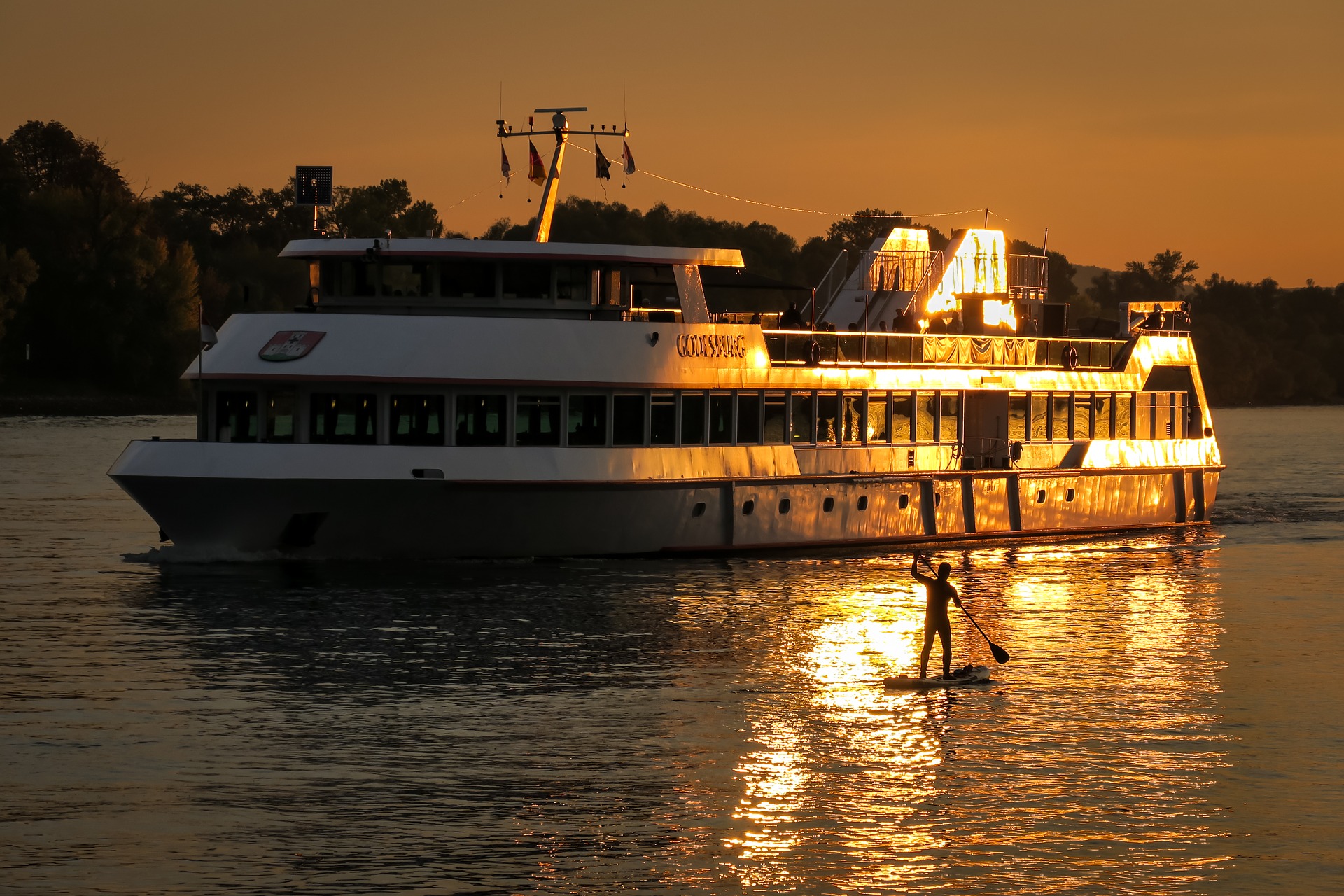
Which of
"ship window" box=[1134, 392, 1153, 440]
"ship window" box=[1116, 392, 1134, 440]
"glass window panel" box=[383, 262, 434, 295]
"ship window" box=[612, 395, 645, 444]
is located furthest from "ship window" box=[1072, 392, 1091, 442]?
"glass window panel" box=[383, 262, 434, 295]

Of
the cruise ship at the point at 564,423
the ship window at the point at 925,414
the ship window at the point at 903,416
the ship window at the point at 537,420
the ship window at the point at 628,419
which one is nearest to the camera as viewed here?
the cruise ship at the point at 564,423

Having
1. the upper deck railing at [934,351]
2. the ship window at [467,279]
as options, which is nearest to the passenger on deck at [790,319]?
the upper deck railing at [934,351]

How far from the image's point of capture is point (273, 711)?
21.5 m

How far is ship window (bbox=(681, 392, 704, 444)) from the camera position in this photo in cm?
3572

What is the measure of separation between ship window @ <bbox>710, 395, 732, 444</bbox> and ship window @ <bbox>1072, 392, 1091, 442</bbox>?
41.0 feet

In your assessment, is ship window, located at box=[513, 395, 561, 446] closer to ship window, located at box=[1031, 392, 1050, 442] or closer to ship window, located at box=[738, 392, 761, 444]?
ship window, located at box=[738, 392, 761, 444]

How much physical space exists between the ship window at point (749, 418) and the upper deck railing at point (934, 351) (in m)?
1.00

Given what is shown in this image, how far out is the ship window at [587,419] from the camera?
3397 centimetres

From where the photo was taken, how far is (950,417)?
43312mm

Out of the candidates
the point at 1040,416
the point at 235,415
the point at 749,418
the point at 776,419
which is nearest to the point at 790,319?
the point at 776,419

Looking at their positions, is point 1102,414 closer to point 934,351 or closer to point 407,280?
point 934,351

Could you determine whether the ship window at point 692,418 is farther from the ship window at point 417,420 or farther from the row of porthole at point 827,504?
the ship window at point 417,420

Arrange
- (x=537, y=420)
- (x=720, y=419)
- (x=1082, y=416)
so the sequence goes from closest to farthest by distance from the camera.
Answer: (x=537, y=420), (x=720, y=419), (x=1082, y=416)

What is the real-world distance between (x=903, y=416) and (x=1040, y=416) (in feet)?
16.0
